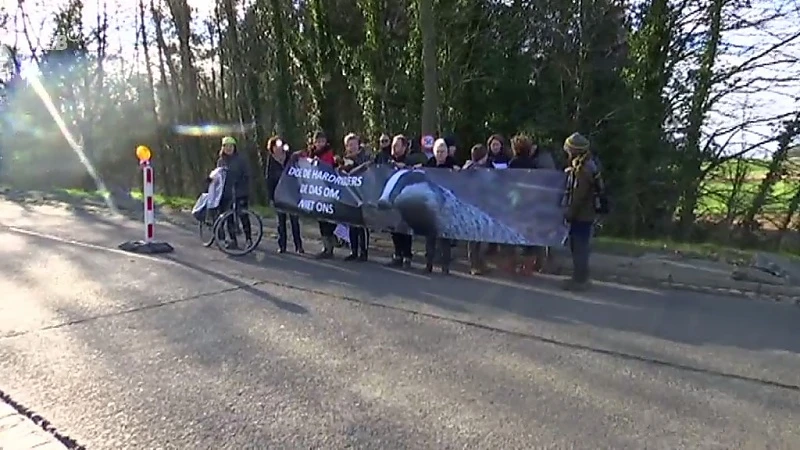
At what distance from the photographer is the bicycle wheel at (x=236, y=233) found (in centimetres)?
1192

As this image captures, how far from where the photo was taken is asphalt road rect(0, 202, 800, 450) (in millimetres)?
4609

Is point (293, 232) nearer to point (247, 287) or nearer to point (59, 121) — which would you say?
point (247, 287)

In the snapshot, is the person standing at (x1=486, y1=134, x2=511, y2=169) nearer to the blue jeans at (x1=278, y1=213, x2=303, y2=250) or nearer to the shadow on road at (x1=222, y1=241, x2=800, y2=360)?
the shadow on road at (x1=222, y1=241, x2=800, y2=360)

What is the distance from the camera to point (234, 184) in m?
12.4

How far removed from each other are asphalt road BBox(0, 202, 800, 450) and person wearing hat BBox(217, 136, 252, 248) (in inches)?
91.5

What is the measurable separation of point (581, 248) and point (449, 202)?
220 cm

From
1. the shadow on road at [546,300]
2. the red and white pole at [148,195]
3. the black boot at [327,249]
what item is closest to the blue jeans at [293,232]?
the black boot at [327,249]

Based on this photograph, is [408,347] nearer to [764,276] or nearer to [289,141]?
[764,276]

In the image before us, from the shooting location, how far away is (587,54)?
18.0 meters

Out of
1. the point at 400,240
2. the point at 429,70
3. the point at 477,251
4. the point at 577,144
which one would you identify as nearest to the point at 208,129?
the point at 429,70

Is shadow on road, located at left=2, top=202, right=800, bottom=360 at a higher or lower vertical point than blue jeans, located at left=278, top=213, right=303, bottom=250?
lower

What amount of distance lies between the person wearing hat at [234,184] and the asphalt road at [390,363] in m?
2.32

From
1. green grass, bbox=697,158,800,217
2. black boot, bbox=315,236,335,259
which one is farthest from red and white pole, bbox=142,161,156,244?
green grass, bbox=697,158,800,217

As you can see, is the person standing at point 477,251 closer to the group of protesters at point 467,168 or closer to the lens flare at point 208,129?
the group of protesters at point 467,168
